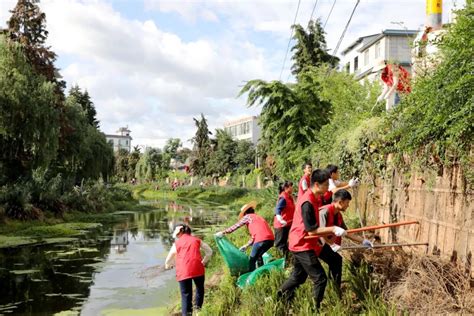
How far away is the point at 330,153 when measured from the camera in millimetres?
14086

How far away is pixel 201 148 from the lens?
64.6 metres

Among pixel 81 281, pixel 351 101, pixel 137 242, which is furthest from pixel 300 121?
pixel 81 281

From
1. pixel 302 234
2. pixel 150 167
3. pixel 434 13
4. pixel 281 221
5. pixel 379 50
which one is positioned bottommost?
pixel 281 221

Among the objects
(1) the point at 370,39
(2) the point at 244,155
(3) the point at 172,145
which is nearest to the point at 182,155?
(3) the point at 172,145

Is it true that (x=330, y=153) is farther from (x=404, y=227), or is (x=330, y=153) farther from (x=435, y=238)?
(x=435, y=238)

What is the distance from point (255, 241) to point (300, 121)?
10553 millimetres

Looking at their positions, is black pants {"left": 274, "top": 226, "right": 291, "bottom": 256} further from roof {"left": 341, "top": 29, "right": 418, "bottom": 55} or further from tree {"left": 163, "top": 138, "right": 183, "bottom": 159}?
tree {"left": 163, "top": 138, "right": 183, "bottom": 159}

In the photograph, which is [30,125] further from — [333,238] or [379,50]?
[379,50]

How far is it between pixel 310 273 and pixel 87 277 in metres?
8.46

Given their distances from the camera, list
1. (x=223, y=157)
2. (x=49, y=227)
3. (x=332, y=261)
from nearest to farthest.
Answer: (x=332, y=261), (x=49, y=227), (x=223, y=157)

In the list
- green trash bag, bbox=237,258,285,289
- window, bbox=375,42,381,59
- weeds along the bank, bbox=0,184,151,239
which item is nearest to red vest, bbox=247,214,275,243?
green trash bag, bbox=237,258,285,289

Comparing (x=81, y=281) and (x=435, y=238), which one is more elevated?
(x=435, y=238)

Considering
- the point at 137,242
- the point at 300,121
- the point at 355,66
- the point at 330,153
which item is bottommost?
the point at 137,242

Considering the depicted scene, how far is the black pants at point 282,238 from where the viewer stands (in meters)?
9.32
